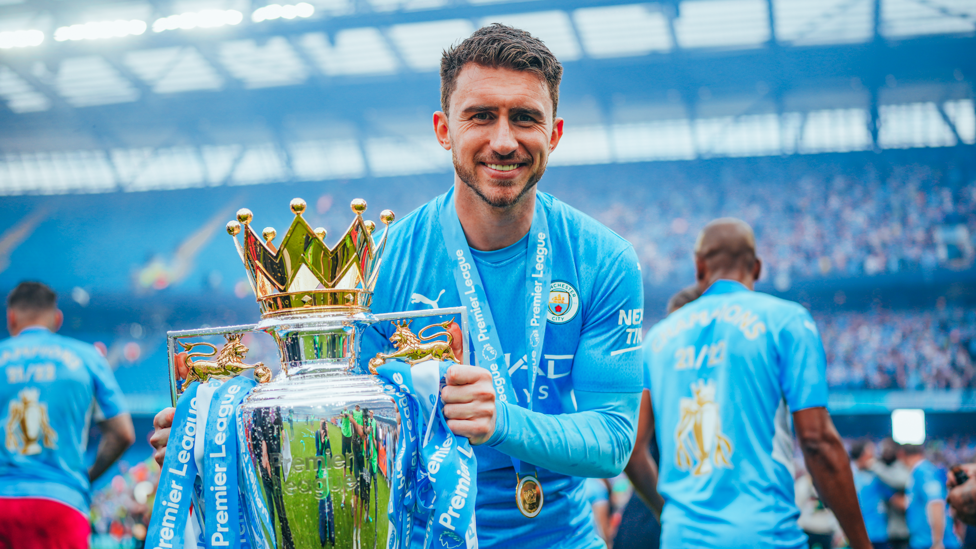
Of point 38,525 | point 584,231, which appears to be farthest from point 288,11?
point 584,231

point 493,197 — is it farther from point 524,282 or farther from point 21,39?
point 21,39

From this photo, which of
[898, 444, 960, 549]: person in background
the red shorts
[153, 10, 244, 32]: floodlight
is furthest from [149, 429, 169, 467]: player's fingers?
[153, 10, 244, 32]: floodlight

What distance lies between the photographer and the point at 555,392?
Answer: 1.65m

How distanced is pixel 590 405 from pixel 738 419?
1370 millimetres

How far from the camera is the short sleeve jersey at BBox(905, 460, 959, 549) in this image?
19.5 ft

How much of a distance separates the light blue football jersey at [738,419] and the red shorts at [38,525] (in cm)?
298

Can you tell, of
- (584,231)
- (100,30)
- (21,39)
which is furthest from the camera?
(21,39)

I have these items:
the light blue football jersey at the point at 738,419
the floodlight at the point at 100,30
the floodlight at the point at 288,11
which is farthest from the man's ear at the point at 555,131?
A: the floodlight at the point at 100,30

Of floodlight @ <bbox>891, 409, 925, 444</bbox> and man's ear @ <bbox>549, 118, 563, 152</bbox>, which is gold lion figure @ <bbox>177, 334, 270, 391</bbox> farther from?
floodlight @ <bbox>891, 409, 925, 444</bbox>

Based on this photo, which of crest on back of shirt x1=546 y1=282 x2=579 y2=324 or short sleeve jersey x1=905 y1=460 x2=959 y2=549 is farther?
short sleeve jersey x1=905 y1=460 x2=959 y2=549

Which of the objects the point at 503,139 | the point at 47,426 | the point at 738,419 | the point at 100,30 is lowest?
the point at 738,419

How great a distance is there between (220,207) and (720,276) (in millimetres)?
16132

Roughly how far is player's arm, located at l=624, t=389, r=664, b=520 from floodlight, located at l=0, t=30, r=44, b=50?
577 inches

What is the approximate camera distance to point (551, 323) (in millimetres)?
1644
